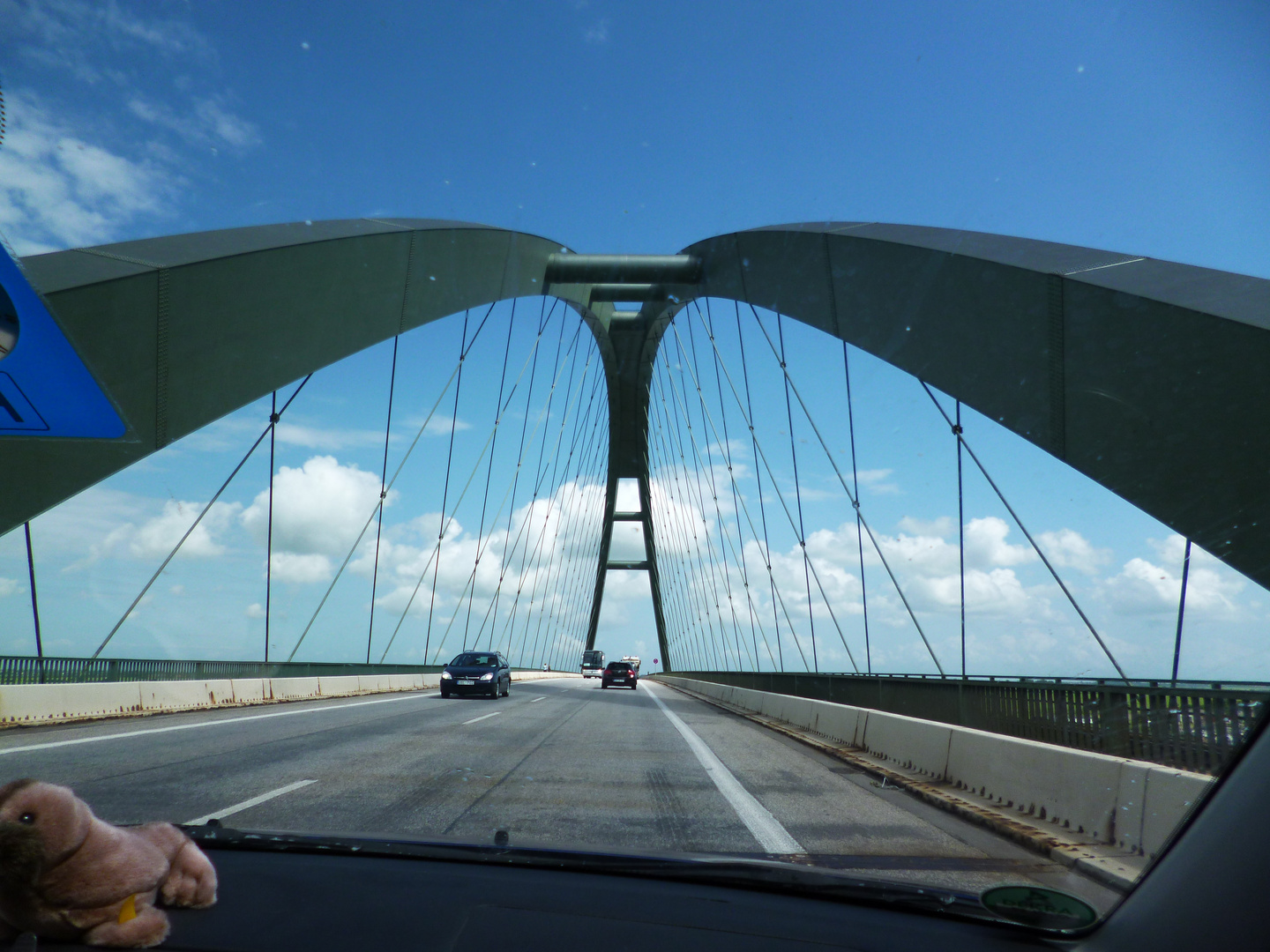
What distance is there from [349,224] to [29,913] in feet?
61.3

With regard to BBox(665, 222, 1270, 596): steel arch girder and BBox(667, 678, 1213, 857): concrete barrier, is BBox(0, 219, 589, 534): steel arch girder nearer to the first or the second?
BBox(667, 678, 1213, 857): concrete barrier

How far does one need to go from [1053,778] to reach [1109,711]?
67 centimetres

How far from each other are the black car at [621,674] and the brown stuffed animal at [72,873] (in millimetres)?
42447

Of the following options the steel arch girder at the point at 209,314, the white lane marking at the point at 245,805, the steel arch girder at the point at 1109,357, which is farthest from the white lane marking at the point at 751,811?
the steel arch girder at the point at 209,314

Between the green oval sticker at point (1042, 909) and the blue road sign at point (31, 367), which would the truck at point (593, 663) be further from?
the green oval sticker at point (1042, 909)

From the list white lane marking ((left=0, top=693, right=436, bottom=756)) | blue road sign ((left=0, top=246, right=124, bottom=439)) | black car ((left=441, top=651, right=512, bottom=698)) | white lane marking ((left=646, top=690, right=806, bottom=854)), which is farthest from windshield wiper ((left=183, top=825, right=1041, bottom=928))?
black car ((left=441, top=651, right=512, bottom=698))

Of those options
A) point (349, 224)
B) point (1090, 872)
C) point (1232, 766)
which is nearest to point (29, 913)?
point (1232, 766)

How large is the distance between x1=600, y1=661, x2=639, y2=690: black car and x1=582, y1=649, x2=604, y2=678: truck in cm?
4505

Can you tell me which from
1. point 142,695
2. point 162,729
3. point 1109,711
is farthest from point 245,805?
point 142,695

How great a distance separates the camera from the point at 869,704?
14.0m

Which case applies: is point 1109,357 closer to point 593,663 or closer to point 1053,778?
point 1053,778

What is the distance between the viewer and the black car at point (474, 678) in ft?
76.9

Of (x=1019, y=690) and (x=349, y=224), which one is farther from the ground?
(x=349, y=224)

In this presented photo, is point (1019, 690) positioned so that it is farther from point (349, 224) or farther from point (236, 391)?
point (349, 224)
